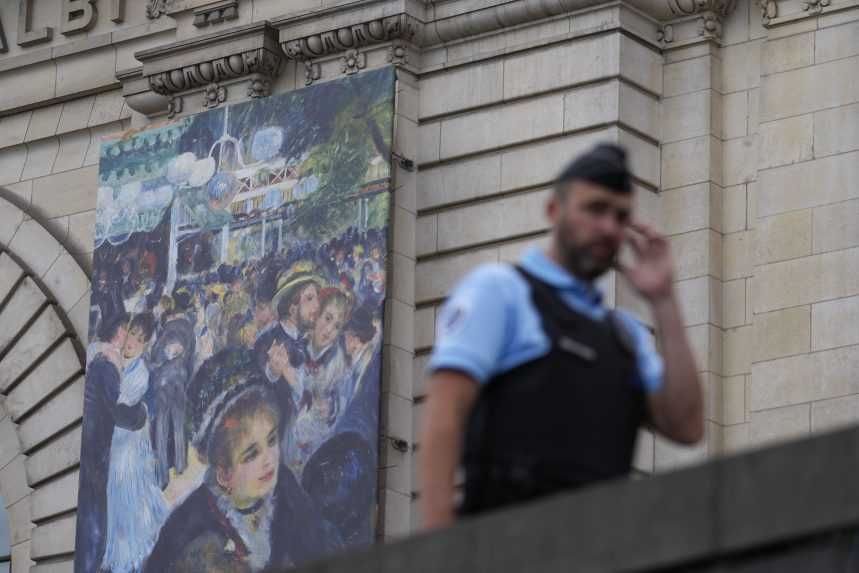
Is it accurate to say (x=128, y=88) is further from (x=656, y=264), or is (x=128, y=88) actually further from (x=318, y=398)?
(x=656, y=264)

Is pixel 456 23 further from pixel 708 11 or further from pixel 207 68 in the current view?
pixel 207 68

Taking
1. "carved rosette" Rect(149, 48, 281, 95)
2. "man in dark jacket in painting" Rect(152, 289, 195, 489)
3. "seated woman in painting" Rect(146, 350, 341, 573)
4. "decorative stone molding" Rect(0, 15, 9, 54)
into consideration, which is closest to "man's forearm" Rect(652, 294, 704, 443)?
"seated woman in painting" Rect(146, 350, 341, 573)

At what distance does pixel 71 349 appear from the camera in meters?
25.8

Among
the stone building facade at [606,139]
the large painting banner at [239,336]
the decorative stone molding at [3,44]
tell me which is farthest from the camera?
the decorative stone molding at [3,44]

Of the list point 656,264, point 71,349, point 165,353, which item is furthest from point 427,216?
point 656,264

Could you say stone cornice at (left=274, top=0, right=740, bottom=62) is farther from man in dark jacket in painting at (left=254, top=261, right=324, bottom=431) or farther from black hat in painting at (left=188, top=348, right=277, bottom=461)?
black hat in painting at (left=188, top=348, right=277, bottom=461)

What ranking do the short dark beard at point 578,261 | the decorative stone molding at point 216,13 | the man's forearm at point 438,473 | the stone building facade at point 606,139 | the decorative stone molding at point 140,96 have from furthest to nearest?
1. the decorative stone molding at point 140,96
2. the decorative stone molding at point 216,13
3. the stone building facade at point 606,139
4. the short dark beard at point 578,261
5. the man's forearm at point 438,473

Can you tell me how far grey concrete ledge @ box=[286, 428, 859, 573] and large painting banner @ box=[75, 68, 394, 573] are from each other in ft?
48.1

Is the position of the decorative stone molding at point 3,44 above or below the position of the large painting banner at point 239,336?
above

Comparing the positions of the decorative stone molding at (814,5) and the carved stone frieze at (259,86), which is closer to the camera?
the decorative stone molding at (814,5)

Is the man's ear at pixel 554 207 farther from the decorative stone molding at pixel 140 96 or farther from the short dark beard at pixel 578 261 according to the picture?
the decorative stone molding at pixel 140 96

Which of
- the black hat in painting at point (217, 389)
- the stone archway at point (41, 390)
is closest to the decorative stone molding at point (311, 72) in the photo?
the black hat in painting at point (217, 389)

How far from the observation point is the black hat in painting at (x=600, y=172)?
780cm

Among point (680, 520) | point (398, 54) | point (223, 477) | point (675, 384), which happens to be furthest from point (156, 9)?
point (680, 520)
